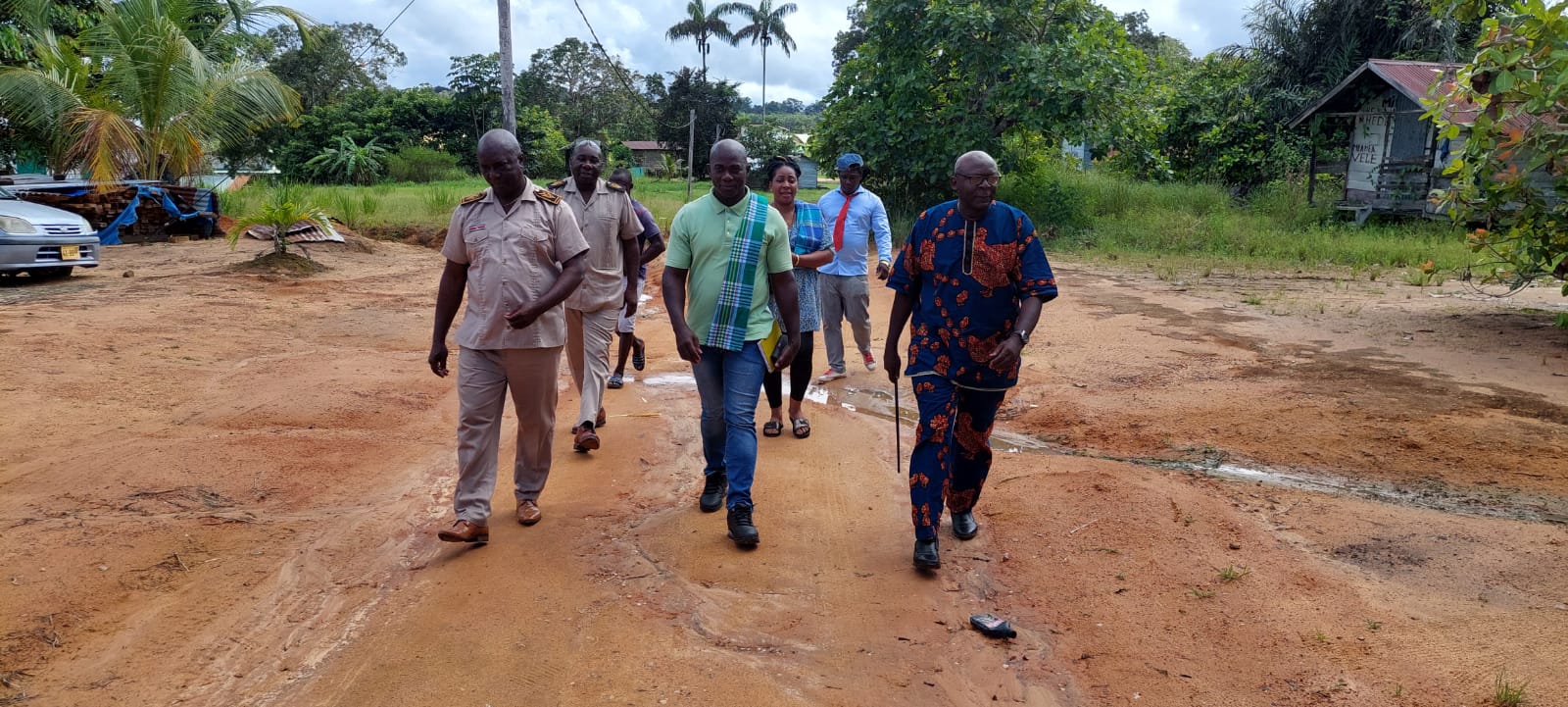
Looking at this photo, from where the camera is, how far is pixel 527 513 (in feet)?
15.0

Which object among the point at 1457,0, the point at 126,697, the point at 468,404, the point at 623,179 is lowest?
the point at 126,697

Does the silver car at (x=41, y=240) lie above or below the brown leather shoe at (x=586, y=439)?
above

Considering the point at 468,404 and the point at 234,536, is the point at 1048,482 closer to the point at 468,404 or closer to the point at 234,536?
the point at 468,404

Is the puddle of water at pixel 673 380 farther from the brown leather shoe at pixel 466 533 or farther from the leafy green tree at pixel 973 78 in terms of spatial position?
the leafy green tree at pixel 973 78

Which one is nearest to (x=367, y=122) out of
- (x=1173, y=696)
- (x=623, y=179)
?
(x=623, y=179)

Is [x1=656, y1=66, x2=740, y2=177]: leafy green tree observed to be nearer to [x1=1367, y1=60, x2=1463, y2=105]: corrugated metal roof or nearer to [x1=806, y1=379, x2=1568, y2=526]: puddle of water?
[x1=1367, y1=60, x2=1463, y2=105]: corrugated metal roof

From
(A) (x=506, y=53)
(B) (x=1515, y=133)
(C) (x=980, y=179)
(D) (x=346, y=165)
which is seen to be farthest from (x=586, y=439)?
(D) (x=346, y=165)

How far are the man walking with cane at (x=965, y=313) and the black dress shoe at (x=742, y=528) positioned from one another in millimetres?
693

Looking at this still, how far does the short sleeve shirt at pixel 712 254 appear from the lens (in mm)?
4426

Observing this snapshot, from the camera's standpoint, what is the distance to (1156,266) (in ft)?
50.0

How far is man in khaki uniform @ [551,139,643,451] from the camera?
570 cm

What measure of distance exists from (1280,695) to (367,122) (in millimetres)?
36512

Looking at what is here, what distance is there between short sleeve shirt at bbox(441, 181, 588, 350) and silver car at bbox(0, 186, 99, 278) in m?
10.1

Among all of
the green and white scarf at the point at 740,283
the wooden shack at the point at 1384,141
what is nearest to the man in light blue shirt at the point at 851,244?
the green and white scarf at the point at 740,283
